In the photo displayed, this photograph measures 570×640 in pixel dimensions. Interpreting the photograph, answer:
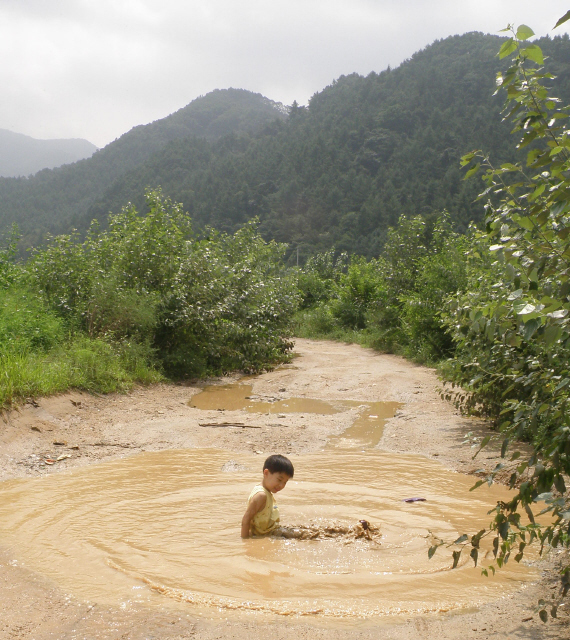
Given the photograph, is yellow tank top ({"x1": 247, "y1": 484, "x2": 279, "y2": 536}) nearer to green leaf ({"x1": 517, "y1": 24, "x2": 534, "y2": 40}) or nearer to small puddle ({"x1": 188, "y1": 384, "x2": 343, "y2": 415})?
green leaf ({"x1": 517, "y1": 24, "x2": 534, "y2": 40})

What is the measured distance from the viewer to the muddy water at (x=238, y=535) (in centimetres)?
355

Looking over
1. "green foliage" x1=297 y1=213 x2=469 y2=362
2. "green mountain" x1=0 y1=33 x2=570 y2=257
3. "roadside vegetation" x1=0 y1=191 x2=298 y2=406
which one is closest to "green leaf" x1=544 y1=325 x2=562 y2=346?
"roadside vegetation" x1=0 y1=191 x2=298 y2=406

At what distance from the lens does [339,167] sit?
210 ft

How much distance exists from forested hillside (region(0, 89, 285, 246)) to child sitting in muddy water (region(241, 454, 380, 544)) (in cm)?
3740

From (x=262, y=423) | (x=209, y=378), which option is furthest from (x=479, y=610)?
(x=209, y=378)

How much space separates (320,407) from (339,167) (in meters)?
57.8

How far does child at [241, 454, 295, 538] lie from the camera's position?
461 cm

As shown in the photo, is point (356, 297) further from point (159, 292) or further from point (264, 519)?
point (264, 519)

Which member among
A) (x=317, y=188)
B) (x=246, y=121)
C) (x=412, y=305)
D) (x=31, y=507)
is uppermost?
Result: (x=246, y=121)

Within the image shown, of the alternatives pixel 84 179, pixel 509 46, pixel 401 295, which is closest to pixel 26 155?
pixel 84 179

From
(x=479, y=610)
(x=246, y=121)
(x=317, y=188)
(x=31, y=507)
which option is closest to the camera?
(x=479, y=610)

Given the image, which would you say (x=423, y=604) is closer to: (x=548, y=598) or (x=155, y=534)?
(x=548, y=598)

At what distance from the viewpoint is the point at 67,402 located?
8.23 metres

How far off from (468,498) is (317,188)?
58.4 metres
